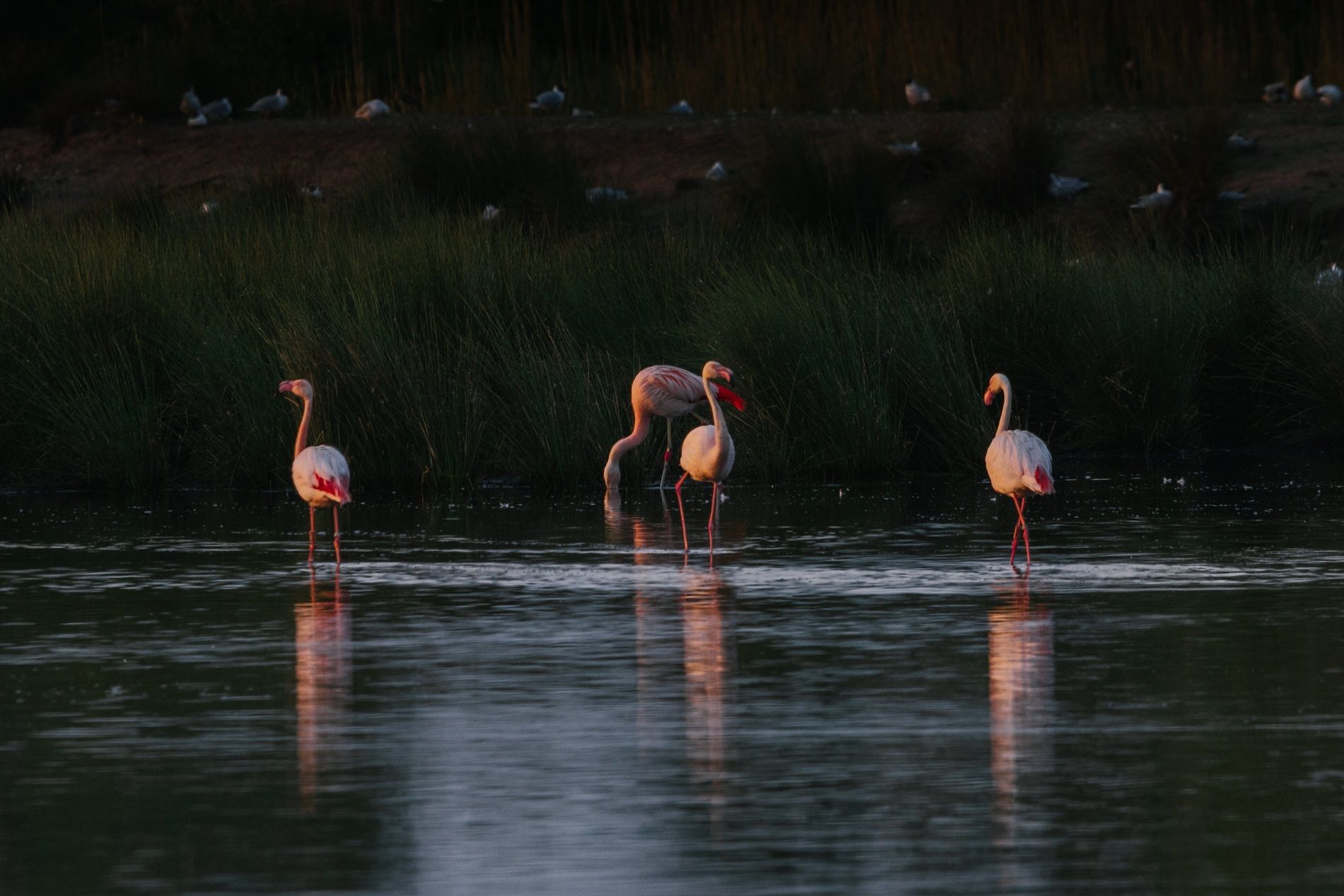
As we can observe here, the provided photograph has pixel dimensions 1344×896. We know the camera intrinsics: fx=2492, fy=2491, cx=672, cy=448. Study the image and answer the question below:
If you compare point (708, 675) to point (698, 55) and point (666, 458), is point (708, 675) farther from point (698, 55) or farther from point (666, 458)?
point (698, 55)

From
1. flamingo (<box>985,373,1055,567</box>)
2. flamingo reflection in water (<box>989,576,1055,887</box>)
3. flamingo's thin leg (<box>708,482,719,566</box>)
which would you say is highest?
flamingo (<box>985,373,1055,567</box>)

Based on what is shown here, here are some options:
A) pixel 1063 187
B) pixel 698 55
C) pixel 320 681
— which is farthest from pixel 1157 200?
pixel 320 681

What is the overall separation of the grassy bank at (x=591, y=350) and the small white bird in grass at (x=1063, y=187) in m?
6.79

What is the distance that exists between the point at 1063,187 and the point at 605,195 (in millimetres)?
4748

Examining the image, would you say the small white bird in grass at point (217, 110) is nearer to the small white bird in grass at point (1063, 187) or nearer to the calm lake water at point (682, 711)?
the small white bird in grass at point (1063, 187)

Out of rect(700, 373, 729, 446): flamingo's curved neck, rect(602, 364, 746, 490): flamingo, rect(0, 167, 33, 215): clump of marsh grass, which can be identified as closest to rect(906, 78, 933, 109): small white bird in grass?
rect(0, 167, 33, 215): clump of marsh grass

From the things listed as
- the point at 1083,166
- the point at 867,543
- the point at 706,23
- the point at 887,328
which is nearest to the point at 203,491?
the point at 887,328

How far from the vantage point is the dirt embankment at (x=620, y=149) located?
26.3m

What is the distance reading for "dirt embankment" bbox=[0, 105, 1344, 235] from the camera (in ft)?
86.3

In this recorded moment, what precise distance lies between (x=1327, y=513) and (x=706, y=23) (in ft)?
75.8

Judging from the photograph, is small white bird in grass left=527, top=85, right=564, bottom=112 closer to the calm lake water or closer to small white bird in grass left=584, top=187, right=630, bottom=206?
small white bird in grass left=584, top=187, right=630, bottom=206

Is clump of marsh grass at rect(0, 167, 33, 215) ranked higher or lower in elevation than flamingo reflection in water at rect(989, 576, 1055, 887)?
higher

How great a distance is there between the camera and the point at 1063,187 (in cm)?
2577

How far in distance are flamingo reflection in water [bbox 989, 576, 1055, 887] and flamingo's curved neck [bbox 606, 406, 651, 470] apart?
5.35 metres
